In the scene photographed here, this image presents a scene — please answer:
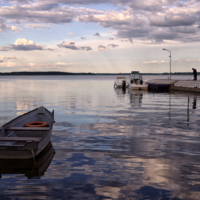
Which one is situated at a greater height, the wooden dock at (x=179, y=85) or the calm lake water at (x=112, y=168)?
the wooden dock at (x=179, y=85)

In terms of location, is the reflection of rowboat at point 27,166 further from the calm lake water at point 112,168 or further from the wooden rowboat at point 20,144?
the wooden rowboat at point 20,144

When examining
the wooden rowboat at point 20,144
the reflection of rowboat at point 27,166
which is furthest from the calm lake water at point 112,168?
the wooden rowboat at point 20,144

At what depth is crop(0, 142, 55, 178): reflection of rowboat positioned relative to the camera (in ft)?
28.9

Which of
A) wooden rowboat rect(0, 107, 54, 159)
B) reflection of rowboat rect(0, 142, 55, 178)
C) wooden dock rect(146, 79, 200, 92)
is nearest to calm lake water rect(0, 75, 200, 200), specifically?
reflection of rowboat rect(0, 142, 55, 178)

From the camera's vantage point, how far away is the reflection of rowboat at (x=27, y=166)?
8812 mm

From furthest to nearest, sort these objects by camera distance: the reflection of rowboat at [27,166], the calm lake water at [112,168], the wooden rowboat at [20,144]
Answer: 1. the wooden rowboat at [20,144]
2. the reflection of rowboat at [27,166]
3. the calm lake water at [112,168]

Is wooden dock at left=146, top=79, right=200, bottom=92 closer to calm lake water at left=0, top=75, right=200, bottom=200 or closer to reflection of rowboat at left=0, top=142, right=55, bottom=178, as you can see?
calm lake water at left=0, top=75, right=200, bottom=200

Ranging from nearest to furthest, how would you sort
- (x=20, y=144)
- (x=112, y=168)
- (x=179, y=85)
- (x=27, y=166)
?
(x=112, y=168)
(x=27, y=166)
(x=20, y=144)
(x=179, y=85)

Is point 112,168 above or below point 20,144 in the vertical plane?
below

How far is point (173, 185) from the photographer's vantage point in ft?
24.4

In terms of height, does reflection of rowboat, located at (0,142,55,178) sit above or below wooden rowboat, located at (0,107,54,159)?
below

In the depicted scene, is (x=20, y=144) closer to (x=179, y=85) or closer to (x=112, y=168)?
(x=112, y=168)

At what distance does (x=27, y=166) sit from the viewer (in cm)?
941

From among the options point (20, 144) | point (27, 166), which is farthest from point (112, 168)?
point (20, 144)
